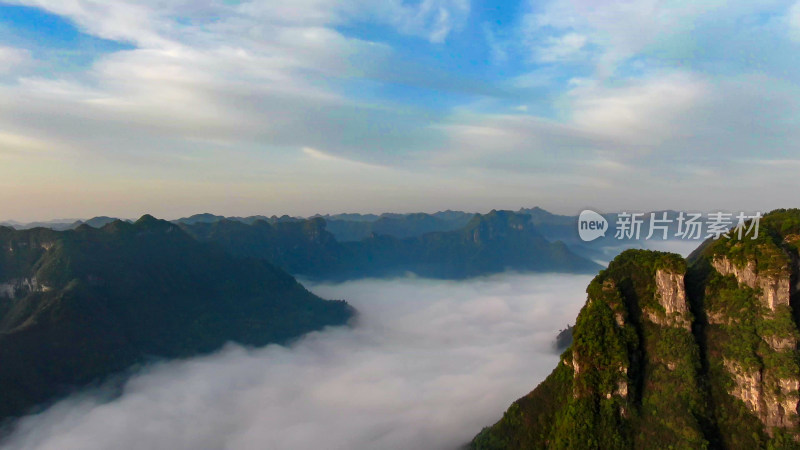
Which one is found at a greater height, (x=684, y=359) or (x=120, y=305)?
(x=684, y=359)

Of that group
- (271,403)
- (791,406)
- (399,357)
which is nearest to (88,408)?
(271,403)

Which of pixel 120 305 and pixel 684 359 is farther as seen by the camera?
pixel 120 305

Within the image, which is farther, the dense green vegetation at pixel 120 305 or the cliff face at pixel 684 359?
the dense green vegetation at pixel 120 305

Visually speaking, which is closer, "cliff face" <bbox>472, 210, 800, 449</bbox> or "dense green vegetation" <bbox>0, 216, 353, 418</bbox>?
"cliff face" <bbox>472, 210, 800, 449</bbox>
